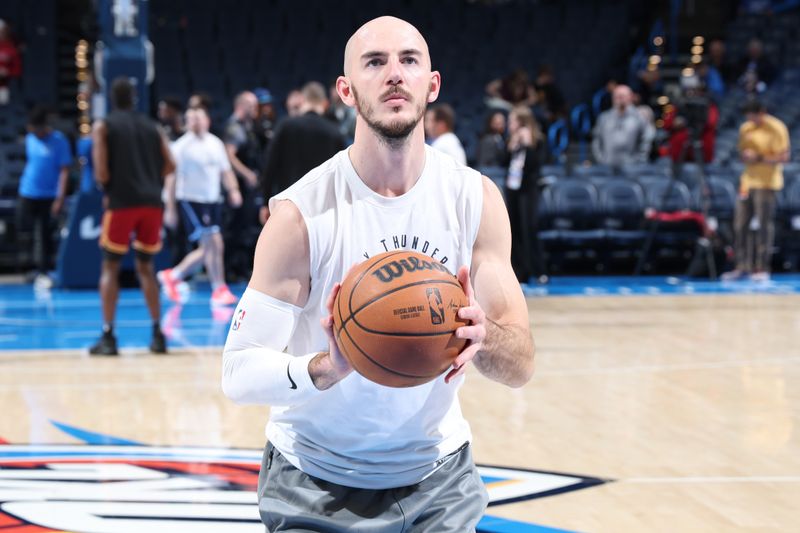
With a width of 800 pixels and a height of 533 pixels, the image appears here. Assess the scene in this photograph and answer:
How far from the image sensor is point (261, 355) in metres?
2.35

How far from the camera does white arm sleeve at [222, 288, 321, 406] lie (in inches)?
90.7

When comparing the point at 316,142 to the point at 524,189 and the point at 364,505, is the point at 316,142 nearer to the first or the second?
the point at 524,189

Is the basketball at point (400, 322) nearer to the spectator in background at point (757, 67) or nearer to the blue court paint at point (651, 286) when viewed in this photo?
the blue court paint at point (651, 286)

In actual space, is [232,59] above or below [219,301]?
above

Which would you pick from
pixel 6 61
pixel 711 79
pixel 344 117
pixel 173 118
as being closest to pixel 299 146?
pixel 344 117

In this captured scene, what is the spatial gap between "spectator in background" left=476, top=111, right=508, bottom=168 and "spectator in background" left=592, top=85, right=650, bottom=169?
1491 millimetres

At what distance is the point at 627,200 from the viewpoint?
1305 cm

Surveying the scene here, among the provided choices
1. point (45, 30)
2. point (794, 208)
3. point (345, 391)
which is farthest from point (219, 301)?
point (45, 30)

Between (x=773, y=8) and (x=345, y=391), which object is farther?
(x=773, y=8)

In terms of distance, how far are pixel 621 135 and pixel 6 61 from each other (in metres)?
8.32

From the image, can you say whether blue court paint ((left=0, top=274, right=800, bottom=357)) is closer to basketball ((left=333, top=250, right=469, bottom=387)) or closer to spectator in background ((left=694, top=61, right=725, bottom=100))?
spectator in background ((left=694, top=61, right=725, bottom=100))

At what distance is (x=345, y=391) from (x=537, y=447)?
2664 millimetres

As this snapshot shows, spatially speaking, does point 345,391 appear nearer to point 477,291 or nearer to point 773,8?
point 477,291

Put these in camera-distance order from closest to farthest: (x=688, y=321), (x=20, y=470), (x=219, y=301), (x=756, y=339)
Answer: (x=20, y=470), (x=756, y=339), (x=688, y=321), (x=219, y=301)
